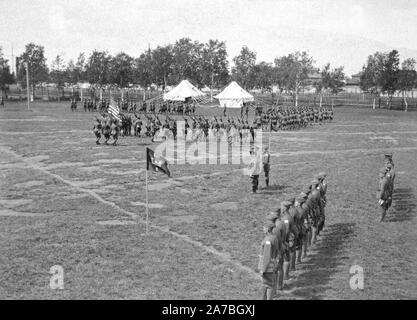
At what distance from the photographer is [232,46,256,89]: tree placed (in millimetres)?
83312

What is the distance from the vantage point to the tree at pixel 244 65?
83312 millimetres

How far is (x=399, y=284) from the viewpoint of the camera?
9320 mm

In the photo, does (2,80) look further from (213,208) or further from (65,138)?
(213,208)

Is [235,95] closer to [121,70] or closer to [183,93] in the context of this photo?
[183,93]

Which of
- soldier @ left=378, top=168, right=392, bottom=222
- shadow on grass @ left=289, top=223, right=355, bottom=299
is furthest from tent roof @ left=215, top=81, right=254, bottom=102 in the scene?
shadow on grass @ left=289, top=223, right=355, bottom=299

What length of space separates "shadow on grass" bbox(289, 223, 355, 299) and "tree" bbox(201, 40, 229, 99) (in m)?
69.6

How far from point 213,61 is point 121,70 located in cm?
1546

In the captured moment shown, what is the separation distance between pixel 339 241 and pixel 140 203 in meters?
6.47

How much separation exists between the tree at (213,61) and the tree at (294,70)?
9343mm

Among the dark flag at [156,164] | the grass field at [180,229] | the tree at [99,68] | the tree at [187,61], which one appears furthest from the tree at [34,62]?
the dark flag at [156,164]

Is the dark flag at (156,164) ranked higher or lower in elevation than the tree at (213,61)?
lower

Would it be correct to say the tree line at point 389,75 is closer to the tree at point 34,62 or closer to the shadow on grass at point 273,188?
the tree at point 34,62

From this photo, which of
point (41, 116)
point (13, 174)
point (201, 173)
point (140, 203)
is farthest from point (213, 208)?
point (41, 116)

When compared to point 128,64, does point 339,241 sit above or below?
below
